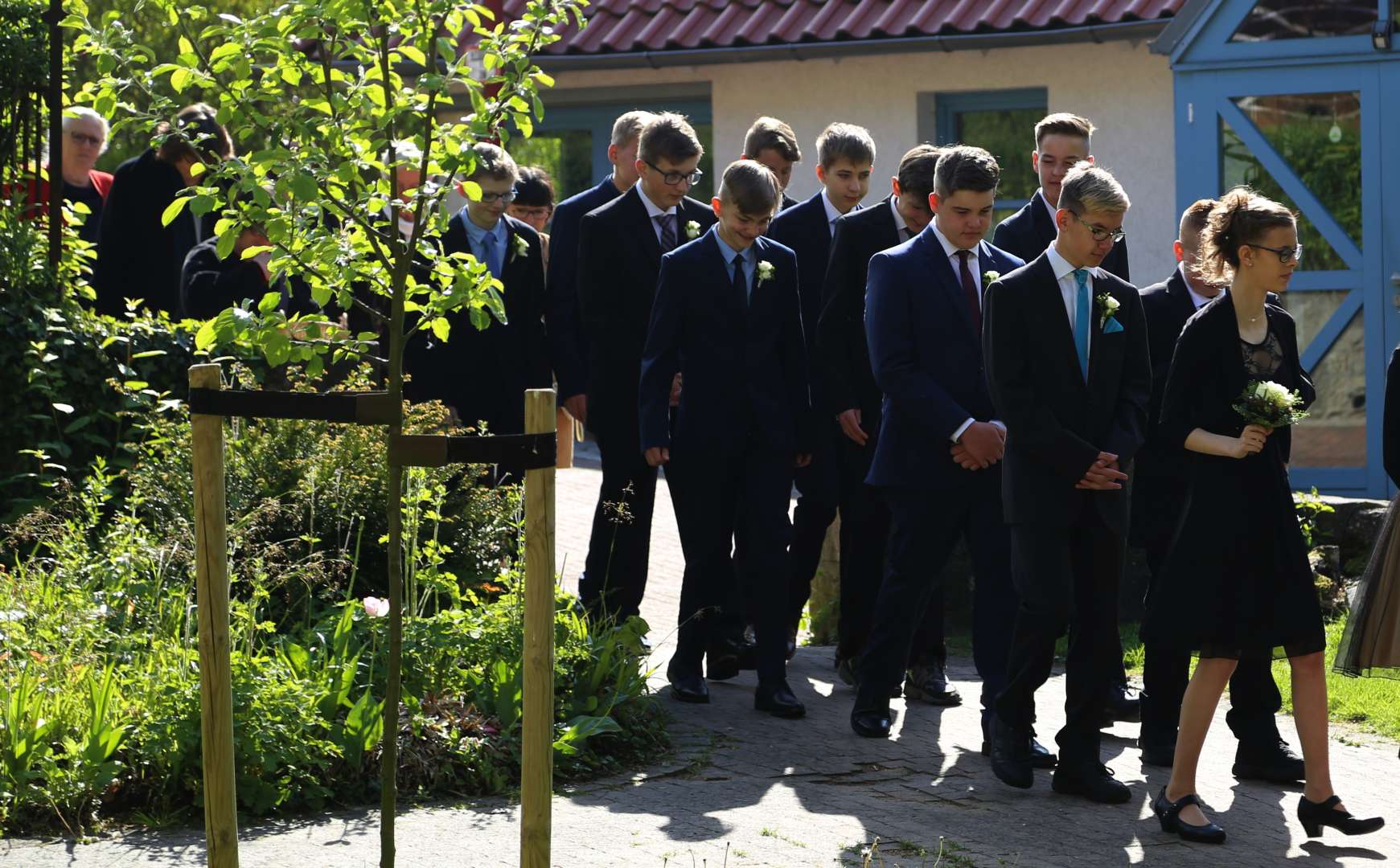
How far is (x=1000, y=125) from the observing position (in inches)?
547

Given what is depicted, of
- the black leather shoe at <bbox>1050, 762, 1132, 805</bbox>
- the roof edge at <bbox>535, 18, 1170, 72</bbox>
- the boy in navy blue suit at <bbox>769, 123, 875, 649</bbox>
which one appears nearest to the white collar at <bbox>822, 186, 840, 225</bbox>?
the boy in navy blue suit at <bbox>769, 123, 875, 649</bbox>

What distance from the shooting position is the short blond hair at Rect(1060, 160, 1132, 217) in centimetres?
578

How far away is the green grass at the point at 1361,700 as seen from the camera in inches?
277

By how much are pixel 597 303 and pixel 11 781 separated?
3.09 meters

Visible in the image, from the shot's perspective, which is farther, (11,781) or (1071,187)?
(1071,187)

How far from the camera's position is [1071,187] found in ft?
19.2

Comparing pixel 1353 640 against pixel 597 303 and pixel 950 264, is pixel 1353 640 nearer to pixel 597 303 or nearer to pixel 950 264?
pixel 950 264

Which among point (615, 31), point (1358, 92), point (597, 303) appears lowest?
point (597, 303)

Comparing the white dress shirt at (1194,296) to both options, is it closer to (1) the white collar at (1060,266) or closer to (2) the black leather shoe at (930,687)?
(1) the white collar at (1060,266)

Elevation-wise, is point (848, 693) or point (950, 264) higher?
point (950, 264)

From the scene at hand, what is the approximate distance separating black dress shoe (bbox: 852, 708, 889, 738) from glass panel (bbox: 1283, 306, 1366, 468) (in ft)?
18.7

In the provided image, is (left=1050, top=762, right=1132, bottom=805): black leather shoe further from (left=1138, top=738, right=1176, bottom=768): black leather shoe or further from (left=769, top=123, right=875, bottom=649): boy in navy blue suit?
(left=769, top=123, right=875, bottom=649): boy in navy blue suit

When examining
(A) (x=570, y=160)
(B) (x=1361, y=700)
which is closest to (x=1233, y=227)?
(B) (x=1361, y=700)

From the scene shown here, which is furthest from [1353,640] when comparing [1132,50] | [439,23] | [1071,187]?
[1132,50]
